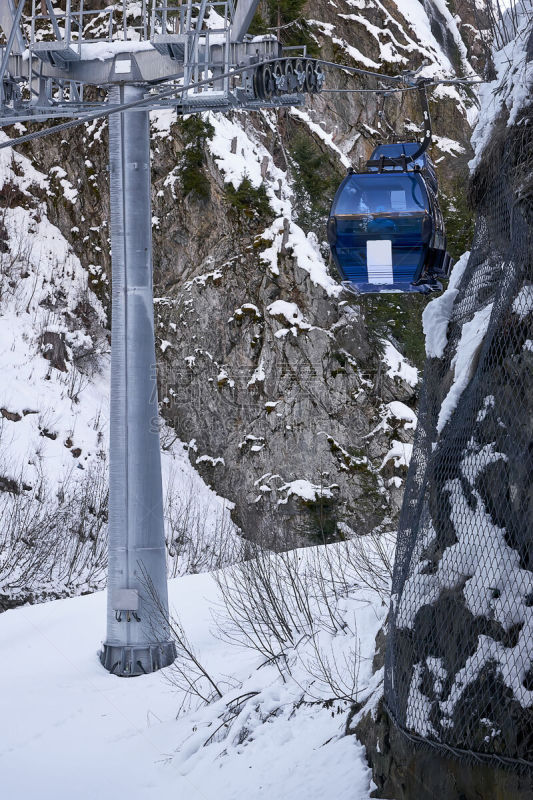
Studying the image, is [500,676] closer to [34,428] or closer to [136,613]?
[136,613]

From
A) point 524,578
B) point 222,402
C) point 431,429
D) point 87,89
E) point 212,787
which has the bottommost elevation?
point 212,787

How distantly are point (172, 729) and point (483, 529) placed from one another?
197 inches

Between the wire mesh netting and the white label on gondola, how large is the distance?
0.59 metres

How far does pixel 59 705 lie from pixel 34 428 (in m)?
16.8

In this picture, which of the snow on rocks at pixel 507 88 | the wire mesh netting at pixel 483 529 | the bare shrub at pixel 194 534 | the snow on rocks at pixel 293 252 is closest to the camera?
the wire mesh netting at pixel 483 529

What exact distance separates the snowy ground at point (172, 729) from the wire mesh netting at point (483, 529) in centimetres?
126

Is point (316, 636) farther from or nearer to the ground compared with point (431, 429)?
nearer to the ground

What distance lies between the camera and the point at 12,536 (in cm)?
2070

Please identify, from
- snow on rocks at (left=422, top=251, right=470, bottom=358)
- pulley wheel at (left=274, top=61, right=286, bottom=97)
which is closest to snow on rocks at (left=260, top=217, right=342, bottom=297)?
pulley wheel at (left=274, top=61, right=286, bottom=97)

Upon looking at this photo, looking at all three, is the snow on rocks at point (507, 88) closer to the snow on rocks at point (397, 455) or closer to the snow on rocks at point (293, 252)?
the snow on rocks at point (397, 455)

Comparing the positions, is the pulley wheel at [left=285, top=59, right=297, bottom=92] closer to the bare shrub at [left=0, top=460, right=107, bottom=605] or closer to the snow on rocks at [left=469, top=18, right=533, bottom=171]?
the snow on rocks at [left=469, top=18, right=533, bottom=171]

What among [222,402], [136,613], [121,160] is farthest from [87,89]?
[136,613]

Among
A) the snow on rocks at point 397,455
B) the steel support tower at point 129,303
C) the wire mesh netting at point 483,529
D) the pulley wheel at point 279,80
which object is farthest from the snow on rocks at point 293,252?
the wire mesh netting at point 483,529

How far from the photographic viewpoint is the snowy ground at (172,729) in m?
6.77
